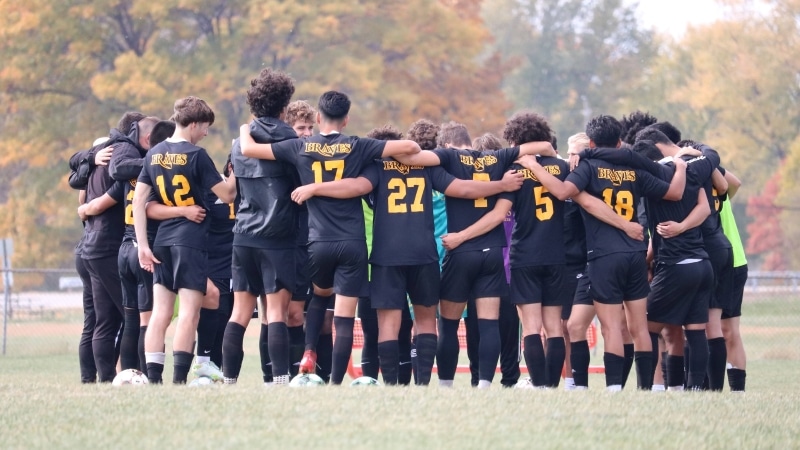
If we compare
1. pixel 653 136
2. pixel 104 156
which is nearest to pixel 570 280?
pixel 653 136

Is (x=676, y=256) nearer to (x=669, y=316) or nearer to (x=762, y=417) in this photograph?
(x=669, y=316)

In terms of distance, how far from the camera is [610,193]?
9289 millimetres

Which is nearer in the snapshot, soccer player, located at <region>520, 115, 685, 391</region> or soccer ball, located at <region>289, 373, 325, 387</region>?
soccer ball, located at <region>289, 373, 325, 387</region>

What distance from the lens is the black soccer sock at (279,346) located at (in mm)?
9000

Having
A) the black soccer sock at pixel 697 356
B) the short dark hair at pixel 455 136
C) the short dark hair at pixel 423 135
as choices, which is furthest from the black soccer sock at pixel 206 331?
the black soccer sock at pixel 697 356

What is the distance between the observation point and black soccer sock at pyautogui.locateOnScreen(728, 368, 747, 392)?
420 inches

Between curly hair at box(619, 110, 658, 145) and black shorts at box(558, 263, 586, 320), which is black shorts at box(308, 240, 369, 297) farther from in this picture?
curly hair at box(619, 110, 658, 145)

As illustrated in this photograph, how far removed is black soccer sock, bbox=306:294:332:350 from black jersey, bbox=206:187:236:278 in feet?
4.43

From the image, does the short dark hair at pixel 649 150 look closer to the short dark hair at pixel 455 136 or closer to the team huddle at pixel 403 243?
the team huddle at pixel 403 243

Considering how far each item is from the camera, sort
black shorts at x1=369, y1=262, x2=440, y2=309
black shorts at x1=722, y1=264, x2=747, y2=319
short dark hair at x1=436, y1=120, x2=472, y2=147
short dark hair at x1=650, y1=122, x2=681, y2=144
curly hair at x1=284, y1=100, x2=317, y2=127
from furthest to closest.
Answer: black shorts at x1=722, y1=264, x2=747, y2=319, short dark hair at x1=650, y1=122, x2=681, y2=144, short dark hair at x1=436, y1=120, x2=472, y2=147, curly hair at x1=284, y1=100, x2=317, y2=127, black shorts at x1=369, y1=262, x2=440, y2=309

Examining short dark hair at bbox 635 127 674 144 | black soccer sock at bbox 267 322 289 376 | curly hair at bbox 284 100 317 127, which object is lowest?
black soccer sock at bbox 267 322 289 376

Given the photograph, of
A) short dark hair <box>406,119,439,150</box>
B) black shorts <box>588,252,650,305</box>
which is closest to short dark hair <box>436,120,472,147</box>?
short dark hair <box>406,119,439,150</box>

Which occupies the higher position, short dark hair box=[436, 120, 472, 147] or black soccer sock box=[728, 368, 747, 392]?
short dark hair box=[436, 120, 472, 147]

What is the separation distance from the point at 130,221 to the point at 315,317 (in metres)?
1.72
